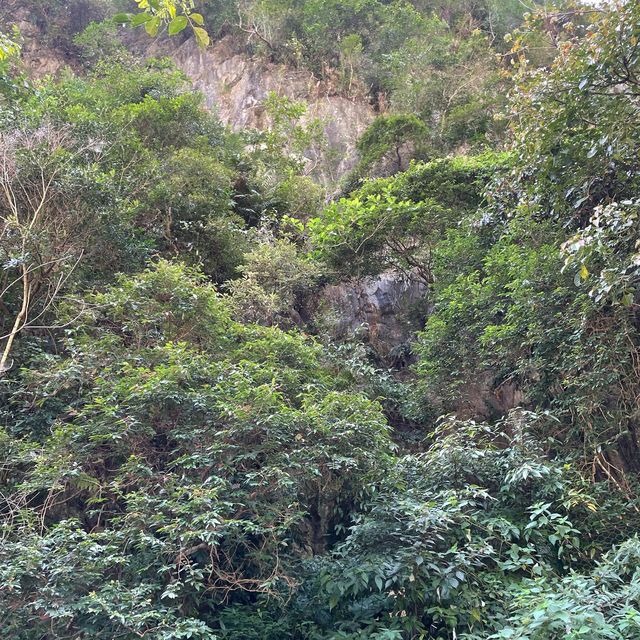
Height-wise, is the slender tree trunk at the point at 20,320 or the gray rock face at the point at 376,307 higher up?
the slender tree trunk at the point at 20,320

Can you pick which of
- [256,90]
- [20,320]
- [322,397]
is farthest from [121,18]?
[256,90]

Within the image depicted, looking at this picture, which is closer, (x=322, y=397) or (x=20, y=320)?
(x=322, y=397)

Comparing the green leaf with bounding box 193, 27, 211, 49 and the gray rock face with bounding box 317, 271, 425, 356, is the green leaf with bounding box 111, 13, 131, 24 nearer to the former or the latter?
the green leaf with bounding box 193, 27, 211, 49

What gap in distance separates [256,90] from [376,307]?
10249 millimetres

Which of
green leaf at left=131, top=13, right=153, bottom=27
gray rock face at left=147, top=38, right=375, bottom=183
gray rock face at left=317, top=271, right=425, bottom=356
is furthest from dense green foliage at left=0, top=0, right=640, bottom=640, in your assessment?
gray rock face at left=147, top=38, right=375, bottom=183

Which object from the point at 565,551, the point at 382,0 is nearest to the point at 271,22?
the point at 382,0

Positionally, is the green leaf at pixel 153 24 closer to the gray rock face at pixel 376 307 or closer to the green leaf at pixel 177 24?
the green leaf at pixel 177 24

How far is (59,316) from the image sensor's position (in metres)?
5.98

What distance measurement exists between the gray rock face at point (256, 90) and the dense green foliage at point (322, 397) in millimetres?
7574

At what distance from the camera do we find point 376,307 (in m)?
9.69

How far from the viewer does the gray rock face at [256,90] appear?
642 inches

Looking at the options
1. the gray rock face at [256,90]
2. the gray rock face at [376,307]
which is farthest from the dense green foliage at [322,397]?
the gray rock face at [256,90]

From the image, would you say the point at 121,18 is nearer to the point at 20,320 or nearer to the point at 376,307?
the point at 20,320

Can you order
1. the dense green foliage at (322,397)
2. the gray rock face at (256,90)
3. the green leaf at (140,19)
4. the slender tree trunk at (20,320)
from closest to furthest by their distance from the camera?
1. the green leaf at (140,19)
2. the dense green foliage at (322,397)
3. the slender tree trunk at (20,320)
4. the gray rock face at (256,90)
